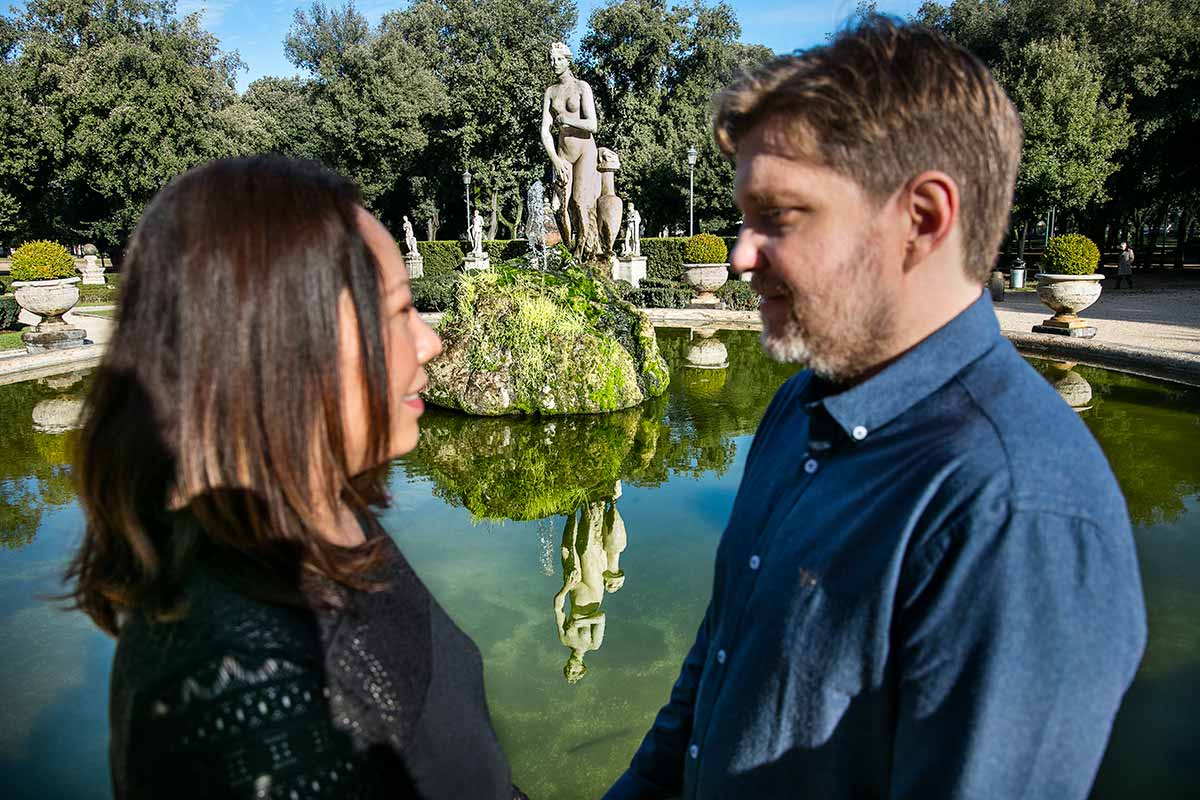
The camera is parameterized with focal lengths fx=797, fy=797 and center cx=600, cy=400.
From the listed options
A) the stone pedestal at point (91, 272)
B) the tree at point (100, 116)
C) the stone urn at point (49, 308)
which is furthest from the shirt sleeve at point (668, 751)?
the tree at point (100, 116)

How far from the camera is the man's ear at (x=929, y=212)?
121cm

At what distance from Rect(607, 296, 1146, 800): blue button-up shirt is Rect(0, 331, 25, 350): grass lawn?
14899 millimetres

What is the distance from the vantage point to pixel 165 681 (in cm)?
89

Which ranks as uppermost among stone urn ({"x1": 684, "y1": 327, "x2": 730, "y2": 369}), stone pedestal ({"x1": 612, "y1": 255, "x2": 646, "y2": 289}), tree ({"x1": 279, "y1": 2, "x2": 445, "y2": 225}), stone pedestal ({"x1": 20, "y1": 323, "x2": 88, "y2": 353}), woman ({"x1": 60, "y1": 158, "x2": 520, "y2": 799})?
tree ({"x1": 279, "y1": 2, "x2": 445, "y2": 225})

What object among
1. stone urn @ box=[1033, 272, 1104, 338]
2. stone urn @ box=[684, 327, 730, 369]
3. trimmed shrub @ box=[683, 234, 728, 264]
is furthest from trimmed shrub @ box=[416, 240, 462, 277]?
stone urn @ box=[1033, 272, 1104, 338]

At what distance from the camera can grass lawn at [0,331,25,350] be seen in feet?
42.5

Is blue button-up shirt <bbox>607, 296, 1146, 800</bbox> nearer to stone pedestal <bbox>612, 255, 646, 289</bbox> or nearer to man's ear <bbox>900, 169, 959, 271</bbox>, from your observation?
man's ear <bbox>900, 169, 959, 271</bbox>

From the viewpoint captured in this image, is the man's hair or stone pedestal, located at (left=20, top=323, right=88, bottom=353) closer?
the man's hair

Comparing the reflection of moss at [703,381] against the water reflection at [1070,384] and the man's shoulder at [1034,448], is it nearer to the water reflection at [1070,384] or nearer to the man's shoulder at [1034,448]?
the water reflection at [1070,384]

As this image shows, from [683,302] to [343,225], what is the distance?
53.9 ft

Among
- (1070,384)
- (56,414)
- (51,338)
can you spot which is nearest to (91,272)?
(51,338)

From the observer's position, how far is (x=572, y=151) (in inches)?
548

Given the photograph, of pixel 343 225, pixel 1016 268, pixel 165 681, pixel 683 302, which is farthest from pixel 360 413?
pixel 1016 268

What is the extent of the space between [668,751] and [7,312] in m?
17.9
